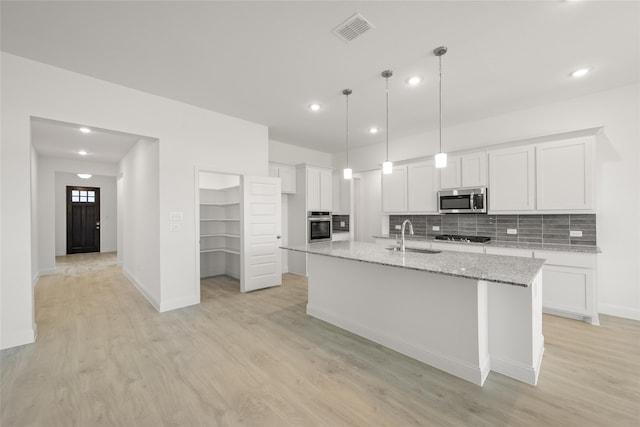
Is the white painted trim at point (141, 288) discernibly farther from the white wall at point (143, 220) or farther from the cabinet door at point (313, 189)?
the cabinet door at point (313, 189)

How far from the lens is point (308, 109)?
164 inches

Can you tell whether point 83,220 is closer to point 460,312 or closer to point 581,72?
point 460,312

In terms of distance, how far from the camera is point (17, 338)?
9.07 ft

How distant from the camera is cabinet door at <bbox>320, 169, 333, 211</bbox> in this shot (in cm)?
614

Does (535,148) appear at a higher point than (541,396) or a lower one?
higher

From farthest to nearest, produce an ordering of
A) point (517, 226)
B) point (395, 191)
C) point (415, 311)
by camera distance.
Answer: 1. point (395, 191)
2. point (517, 226)
3. point (415, 311)

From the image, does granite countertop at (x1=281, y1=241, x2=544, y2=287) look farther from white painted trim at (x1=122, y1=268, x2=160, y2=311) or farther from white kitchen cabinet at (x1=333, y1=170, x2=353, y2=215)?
white kitchen cabinet at (x1=333, y1=170, x2=353, y2=215)

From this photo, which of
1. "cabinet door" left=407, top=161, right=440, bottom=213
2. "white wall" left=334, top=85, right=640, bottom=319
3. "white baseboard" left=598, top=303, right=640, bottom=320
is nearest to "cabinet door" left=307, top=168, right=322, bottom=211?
"cabinet door" left=407, top=161, right=440, bottom=213

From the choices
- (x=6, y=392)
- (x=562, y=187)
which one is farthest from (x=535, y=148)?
(x=6, y=392)

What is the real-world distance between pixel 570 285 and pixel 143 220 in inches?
244

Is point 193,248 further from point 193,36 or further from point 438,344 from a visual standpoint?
point 438,344

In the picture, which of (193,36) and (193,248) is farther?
(193,248)

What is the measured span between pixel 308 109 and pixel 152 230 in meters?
2.96

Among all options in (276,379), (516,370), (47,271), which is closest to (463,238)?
(516,370)
